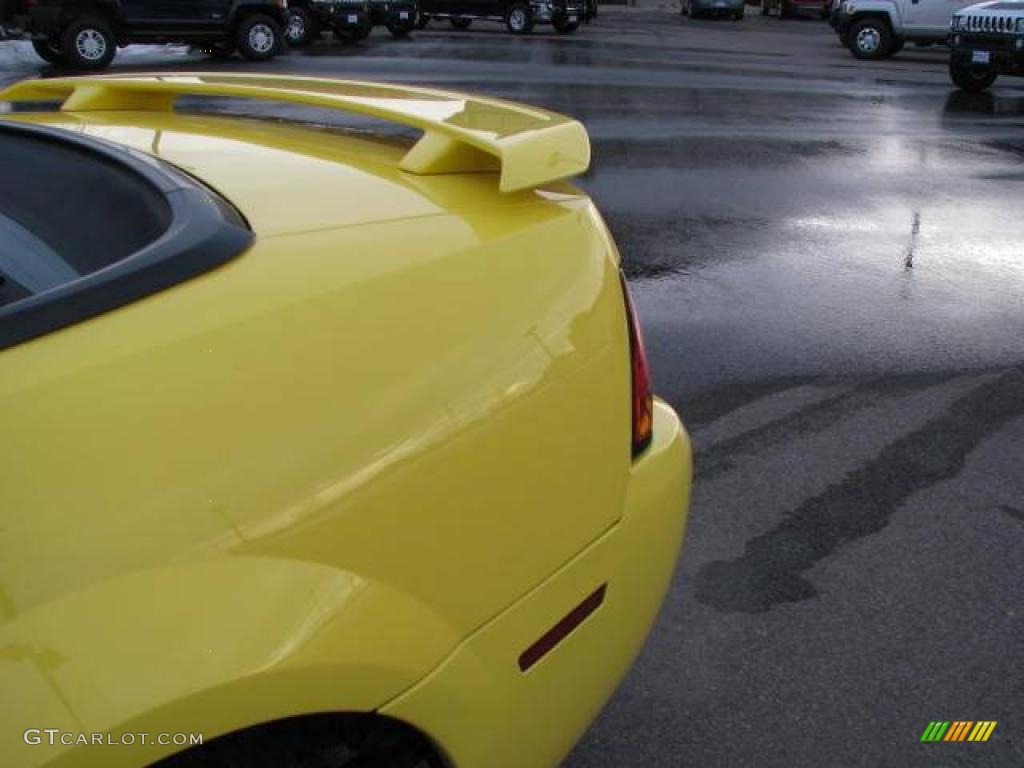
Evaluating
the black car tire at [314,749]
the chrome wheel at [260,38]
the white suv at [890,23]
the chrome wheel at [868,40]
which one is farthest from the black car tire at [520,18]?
the black car tire at [314,749]

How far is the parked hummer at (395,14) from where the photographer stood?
21.6 m

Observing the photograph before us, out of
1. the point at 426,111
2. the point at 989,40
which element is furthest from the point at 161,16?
the point at 426,111

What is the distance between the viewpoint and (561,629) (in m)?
1.78

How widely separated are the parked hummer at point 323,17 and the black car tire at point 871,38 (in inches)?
375

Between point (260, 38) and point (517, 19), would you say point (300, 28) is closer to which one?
point (260, 38)

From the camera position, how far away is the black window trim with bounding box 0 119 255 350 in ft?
4.55

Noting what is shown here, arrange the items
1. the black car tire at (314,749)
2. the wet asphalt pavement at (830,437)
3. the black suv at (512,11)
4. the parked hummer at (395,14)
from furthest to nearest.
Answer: the black suv at (512,11)
the parked hummer at (395,14)
the wet asphalt pavement at (830,437)
the black car tire at (314,749)

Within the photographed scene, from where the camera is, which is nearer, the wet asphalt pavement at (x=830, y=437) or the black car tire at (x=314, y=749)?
the black car tire at (x=314, y=749)

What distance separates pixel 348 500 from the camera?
4.66 feet

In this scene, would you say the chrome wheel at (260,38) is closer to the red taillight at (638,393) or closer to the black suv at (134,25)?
the black suv at (134,25)

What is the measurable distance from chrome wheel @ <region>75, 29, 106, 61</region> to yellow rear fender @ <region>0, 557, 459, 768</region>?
→ 15.3 m

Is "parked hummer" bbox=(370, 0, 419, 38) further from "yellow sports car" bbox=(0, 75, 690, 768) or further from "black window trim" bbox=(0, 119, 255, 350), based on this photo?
"black window trim" bbox=(0, 119, 255, 350)

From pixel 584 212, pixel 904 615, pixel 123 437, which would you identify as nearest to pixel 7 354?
pixel 123 437

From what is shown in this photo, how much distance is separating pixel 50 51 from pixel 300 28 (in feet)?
19.3
